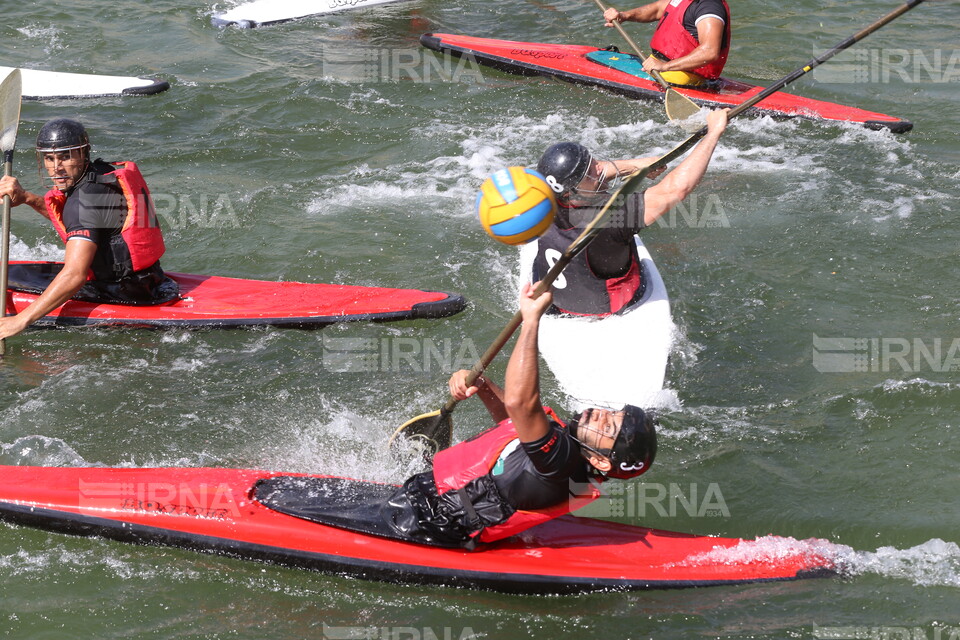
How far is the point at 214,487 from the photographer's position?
14.2ft

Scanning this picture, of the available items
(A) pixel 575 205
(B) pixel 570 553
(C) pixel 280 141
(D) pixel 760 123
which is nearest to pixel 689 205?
(D) pixel 760 123

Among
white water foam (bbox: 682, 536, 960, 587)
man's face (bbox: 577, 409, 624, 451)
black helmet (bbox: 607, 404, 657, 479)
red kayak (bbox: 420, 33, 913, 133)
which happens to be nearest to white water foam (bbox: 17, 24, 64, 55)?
red kayak (bbox: 420, 33, 913, 133)

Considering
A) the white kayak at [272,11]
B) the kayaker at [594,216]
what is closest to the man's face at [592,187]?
the kayaker at [594,216]

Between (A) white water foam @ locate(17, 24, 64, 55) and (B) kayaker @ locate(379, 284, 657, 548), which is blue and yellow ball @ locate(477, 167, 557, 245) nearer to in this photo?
(B) kayaker @ locate(379, 284, 657, 548)

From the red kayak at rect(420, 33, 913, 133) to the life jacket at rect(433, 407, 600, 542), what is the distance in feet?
18.6

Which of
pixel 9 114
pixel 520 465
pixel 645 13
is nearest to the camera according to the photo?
pixel 520 465

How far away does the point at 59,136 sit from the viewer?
5508 mm

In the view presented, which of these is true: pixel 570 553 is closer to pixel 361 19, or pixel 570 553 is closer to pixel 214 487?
pixel 214 487

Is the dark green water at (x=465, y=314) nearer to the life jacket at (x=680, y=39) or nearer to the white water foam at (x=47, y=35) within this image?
the white water foam at (x=47, y=35)

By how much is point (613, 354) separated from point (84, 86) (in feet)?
22.9

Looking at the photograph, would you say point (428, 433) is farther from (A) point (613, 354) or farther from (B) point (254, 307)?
(B) point (254, 307)

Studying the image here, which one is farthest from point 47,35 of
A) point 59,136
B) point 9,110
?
point 59,136

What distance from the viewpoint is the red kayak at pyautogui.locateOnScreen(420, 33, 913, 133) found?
28.6 ft

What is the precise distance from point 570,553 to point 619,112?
6.08m
